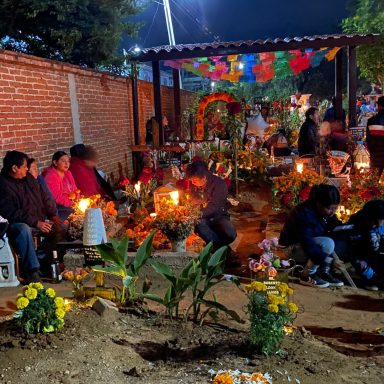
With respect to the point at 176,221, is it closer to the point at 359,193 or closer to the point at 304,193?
the point at 304,193

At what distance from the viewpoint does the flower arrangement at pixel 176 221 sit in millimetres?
6473

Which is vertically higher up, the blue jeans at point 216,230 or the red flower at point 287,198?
the red flower at point 287,198

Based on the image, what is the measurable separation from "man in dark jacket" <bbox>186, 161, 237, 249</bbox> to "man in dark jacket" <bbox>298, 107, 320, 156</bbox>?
353 cm

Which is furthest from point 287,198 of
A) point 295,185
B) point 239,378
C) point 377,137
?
point 239,378

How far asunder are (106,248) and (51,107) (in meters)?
4.72

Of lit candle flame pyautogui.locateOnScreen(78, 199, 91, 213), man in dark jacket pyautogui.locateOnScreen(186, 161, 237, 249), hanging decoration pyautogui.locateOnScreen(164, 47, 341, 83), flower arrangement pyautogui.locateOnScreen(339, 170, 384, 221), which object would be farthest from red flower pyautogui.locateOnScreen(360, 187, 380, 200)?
hanging decoration pyautogui.locateOnScreen(164, 47, 341, 83)

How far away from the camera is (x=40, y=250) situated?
6.88 metres

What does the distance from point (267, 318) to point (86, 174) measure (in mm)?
5431

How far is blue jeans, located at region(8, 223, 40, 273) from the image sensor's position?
20.3 ft

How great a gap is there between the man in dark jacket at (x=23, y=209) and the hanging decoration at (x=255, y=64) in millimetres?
8548

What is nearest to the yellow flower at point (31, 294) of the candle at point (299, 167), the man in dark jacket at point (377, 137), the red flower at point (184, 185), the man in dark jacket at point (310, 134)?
the red flower at point (184, 185)

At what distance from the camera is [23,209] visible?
655 cm

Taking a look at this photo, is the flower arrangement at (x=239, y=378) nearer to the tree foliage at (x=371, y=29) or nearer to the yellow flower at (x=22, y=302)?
the yellow flower at (x=22, y=302)

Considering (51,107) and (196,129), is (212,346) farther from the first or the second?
(196,129)
